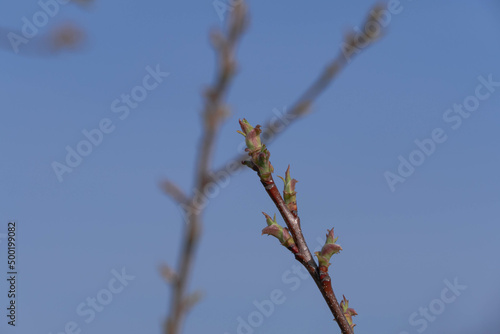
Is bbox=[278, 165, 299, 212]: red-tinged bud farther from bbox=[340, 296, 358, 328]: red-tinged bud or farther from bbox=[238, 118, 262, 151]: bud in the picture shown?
bbox=[340, 296, 358, 328]: red-tinged bud

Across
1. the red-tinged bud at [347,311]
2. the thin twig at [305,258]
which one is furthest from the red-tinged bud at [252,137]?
the red-tinged bud at [347,311]

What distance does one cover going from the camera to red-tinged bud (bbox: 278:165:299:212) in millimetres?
1873

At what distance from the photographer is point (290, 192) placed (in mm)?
1879

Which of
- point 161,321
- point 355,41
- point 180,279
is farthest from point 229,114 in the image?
point 355,41

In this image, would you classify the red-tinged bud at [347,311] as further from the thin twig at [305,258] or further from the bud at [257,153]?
the bud at [257,153]

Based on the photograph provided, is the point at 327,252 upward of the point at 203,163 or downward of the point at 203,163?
downward

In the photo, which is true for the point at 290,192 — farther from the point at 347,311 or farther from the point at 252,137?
the point at 347,311

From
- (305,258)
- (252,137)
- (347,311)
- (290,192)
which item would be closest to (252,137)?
(252,137)

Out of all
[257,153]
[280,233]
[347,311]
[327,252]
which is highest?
→ [257,153]

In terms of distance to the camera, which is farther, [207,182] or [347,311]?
[347,311]

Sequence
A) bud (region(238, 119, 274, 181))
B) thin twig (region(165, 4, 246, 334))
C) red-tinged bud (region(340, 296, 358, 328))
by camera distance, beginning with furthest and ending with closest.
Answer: red-tinged bud (region(340, 296, 358, 328)) < bud (region(238, 119, 274, 181)) < thin twig (region(165, 4, 246, 334))

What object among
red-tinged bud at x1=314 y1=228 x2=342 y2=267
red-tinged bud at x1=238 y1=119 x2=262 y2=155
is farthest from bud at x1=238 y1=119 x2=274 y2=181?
red-tinged bud at x1=314 y1=228 x2=342 y2=267

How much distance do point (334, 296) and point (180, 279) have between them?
58cm

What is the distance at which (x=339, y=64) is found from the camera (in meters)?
2.65
